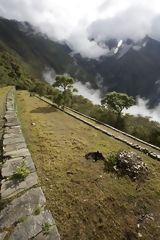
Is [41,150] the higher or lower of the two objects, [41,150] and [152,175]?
the lower

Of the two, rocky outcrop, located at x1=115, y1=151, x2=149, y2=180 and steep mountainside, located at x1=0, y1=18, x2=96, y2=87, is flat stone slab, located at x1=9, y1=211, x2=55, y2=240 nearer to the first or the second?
rocky outcrop, located at x1=115, y1=151, x2=149, y2=180

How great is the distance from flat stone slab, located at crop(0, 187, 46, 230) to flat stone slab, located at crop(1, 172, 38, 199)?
8.4 inches

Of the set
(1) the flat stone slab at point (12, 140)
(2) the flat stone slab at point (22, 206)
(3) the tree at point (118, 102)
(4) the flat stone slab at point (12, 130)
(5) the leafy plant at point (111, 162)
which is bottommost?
(2) the flat stone slab at point (22, 206)

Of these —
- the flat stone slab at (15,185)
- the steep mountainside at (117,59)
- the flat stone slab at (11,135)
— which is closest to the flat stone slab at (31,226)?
the flat stone slab at (15,185)

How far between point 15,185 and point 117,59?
242 m

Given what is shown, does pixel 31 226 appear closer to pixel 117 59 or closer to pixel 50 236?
pixel 50 236

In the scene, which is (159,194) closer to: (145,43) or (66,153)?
(66,153)

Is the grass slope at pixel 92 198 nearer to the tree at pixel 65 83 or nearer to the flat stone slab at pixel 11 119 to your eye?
the flat stone slab at pixel 11 119

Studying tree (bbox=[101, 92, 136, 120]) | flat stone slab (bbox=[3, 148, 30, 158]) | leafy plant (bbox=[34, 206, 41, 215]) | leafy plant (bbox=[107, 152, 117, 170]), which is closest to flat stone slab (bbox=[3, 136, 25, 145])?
flat stone slab (bbox=[3, 148, 30, 158])

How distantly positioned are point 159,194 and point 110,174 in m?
1.62

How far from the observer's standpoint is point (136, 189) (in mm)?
3408

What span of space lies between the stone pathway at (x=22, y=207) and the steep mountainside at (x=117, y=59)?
479 ft

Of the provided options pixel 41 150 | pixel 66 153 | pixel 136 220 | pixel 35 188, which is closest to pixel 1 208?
pixel 35 188

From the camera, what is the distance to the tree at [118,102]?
18566 millimetres
